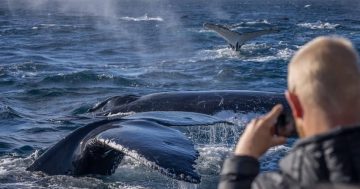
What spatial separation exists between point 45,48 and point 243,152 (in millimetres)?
25542

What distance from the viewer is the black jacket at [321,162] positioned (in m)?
1.95

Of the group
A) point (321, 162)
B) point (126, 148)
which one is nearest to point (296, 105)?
point (321, 162)

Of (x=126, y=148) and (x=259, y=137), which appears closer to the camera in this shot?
(x=259, y=137)

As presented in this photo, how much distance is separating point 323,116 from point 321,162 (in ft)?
0.47

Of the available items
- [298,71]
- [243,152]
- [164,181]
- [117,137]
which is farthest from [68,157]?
[298,71]

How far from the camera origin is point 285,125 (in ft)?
8.05

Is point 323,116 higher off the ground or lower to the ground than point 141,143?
higher

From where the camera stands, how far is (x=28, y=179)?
19.6ft

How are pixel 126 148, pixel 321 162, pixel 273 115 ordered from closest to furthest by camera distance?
pixel 321 162 → pixel 273 115 → pixel 126 148

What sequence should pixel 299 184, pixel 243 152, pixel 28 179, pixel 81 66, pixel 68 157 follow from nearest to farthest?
pixel 299 184 → pixel 243 152 → pixel 68 157 → pixel 28 179 → pixel 81 66

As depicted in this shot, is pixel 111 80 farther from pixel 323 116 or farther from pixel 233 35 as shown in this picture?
pixel 323 116

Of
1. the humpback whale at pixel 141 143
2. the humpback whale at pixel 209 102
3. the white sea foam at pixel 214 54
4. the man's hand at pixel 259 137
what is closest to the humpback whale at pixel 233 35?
the white sea foam at pixel 214 54

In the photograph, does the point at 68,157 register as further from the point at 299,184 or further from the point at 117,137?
the point at 299,184

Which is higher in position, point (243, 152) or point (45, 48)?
point (243, 152)
